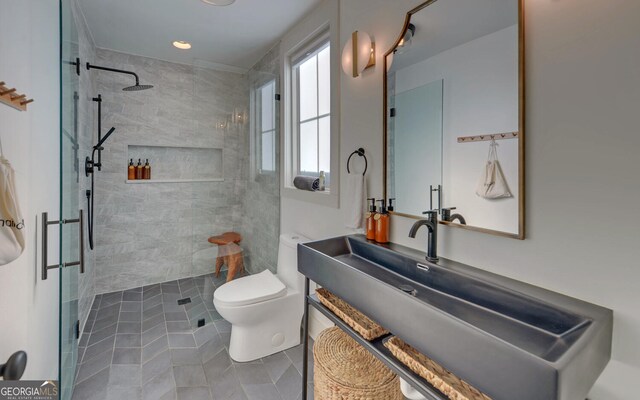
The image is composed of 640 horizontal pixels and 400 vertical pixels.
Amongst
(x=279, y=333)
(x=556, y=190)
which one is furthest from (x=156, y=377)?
(x=556, y=190)

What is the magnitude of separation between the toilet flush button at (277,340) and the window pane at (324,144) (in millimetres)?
1329

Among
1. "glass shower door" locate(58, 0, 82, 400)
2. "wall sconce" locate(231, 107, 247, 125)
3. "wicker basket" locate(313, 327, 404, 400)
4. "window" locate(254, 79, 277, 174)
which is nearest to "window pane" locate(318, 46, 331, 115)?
"window" locate(254, 79, 277, 174)

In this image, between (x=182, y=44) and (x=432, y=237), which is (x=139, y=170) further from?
(x=432, y=237)

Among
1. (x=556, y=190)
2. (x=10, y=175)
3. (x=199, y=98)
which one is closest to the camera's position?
(x=10, y=175)

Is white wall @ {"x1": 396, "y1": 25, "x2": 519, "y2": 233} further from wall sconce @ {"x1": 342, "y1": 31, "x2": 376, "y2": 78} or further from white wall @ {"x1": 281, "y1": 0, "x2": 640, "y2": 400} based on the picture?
wall sconce @ {"x1": 342, "y1": 31, "x2": 376, "y2": 78}

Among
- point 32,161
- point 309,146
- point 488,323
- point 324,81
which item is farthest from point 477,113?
point 32,161

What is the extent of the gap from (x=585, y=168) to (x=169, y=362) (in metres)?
2.55

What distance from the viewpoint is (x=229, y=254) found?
10.3 ft

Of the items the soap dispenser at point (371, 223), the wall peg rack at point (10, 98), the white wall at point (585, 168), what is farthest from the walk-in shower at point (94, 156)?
the white wall at point (585, 168)

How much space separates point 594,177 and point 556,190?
0.11 m

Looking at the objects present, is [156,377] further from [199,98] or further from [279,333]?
[199,98]

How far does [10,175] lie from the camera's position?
87 centimetres

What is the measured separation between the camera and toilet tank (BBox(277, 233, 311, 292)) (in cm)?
229

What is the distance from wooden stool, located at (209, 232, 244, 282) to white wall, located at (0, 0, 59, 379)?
1485 mm
